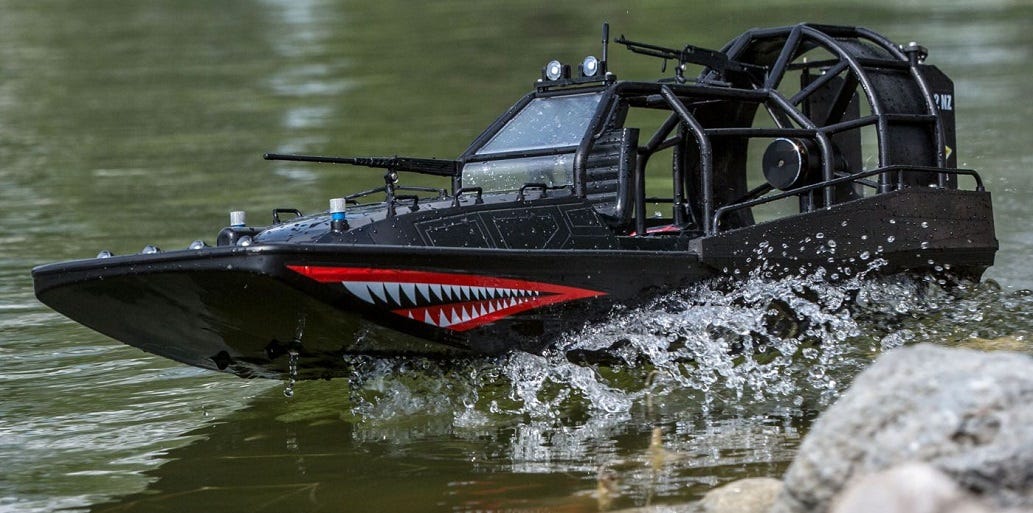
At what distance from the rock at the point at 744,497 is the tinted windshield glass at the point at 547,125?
2982 millimetres

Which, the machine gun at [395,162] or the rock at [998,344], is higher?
the machine gun at [395,162]

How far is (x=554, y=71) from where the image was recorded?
8.04m

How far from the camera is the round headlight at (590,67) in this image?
25.8 ft

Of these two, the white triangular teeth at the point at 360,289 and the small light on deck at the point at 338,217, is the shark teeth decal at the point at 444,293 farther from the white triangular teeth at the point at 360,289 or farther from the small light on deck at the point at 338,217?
the small light on deck at the point at 338,217

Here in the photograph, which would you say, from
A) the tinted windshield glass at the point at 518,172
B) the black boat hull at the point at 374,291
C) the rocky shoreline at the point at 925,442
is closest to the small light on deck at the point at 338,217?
the black boat hull at the point at 374,291

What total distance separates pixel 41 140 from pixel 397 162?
1674 centimetres

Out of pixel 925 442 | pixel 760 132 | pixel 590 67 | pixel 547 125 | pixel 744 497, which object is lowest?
pixel 744 497

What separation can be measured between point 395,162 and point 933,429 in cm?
388

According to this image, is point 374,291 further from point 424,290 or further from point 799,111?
point 799,111

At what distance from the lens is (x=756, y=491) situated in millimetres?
4895

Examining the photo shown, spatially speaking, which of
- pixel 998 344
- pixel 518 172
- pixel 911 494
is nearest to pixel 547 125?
pixel 518 172

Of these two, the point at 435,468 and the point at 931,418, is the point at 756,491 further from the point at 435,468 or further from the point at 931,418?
the point at 435,468

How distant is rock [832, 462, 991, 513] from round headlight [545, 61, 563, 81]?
15.2ft

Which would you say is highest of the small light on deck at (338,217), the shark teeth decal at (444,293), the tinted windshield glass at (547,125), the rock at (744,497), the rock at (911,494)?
the tinted windshield glass at (547,125)
